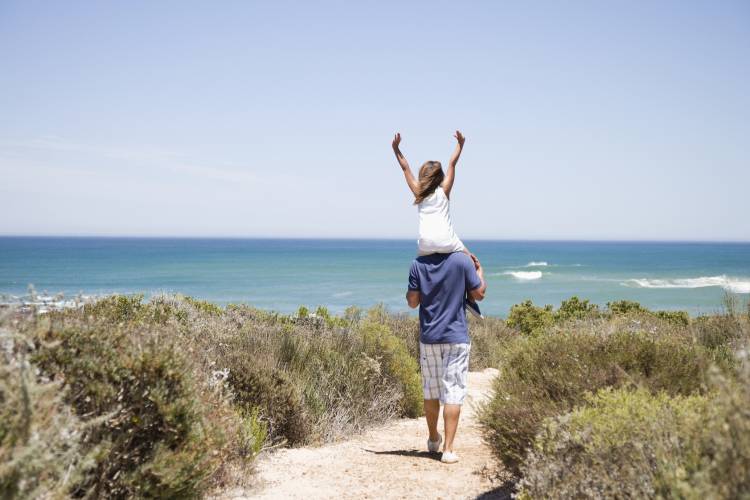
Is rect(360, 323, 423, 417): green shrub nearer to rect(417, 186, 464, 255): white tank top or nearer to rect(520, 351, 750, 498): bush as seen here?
rect(417, 186, 464, 255): white tank top

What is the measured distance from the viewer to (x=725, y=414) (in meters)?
2.37

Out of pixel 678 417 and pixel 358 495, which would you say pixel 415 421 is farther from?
pixel 678 417

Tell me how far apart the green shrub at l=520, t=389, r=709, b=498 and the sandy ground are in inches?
50.5

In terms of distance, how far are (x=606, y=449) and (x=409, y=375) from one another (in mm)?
5161

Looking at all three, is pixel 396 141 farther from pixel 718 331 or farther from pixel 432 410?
pixel 718 331

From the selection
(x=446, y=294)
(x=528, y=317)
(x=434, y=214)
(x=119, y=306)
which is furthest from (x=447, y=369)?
(x=528, y=317)

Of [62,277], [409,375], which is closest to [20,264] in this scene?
[62,277]

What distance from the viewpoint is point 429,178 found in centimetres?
540

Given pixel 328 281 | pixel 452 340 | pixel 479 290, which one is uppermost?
pixel 479 290

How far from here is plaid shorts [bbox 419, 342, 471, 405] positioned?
5.34m

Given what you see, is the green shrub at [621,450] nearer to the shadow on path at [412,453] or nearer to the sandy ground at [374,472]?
the sandy ground at [374,472]

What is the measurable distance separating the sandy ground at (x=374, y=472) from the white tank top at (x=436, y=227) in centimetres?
139

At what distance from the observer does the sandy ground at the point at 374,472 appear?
15.2ft

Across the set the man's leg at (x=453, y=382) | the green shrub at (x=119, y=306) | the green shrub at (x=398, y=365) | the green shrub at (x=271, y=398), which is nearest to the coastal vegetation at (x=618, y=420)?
the man's leg at (x=453, y=382)
